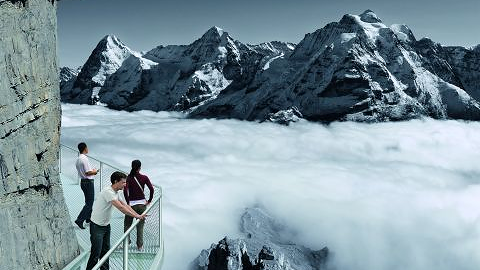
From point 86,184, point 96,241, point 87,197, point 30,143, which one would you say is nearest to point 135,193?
point 96,241

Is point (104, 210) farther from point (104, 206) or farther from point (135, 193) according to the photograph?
point (135, 193)

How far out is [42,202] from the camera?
9.93m

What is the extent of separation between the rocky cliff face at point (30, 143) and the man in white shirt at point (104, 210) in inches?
50.3

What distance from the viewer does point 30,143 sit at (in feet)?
30.5

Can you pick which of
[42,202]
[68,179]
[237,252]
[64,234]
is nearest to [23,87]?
[42,202]

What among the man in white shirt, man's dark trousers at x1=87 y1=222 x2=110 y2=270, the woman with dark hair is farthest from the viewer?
the woman with dark hair

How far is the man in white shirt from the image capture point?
9.04 meters

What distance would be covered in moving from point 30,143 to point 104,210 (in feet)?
6.71

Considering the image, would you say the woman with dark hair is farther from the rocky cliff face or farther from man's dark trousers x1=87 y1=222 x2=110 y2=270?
man's dark trousers x1=87 y1=222 x2=110 y2=270

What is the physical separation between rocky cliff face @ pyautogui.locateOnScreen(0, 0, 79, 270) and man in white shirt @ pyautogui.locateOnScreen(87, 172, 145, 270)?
1.28m

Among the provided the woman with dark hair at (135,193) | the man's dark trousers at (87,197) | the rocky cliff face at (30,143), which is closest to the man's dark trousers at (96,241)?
the rocky cliff face at (30,143)

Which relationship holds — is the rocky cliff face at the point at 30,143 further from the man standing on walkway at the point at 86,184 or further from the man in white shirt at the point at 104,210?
the man standing on walkway at the point at 86,184

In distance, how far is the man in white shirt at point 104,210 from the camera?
904cm

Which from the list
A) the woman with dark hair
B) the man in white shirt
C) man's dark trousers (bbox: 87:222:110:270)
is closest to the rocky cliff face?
man's dark trousers (bbox: 87:222:110:270)
